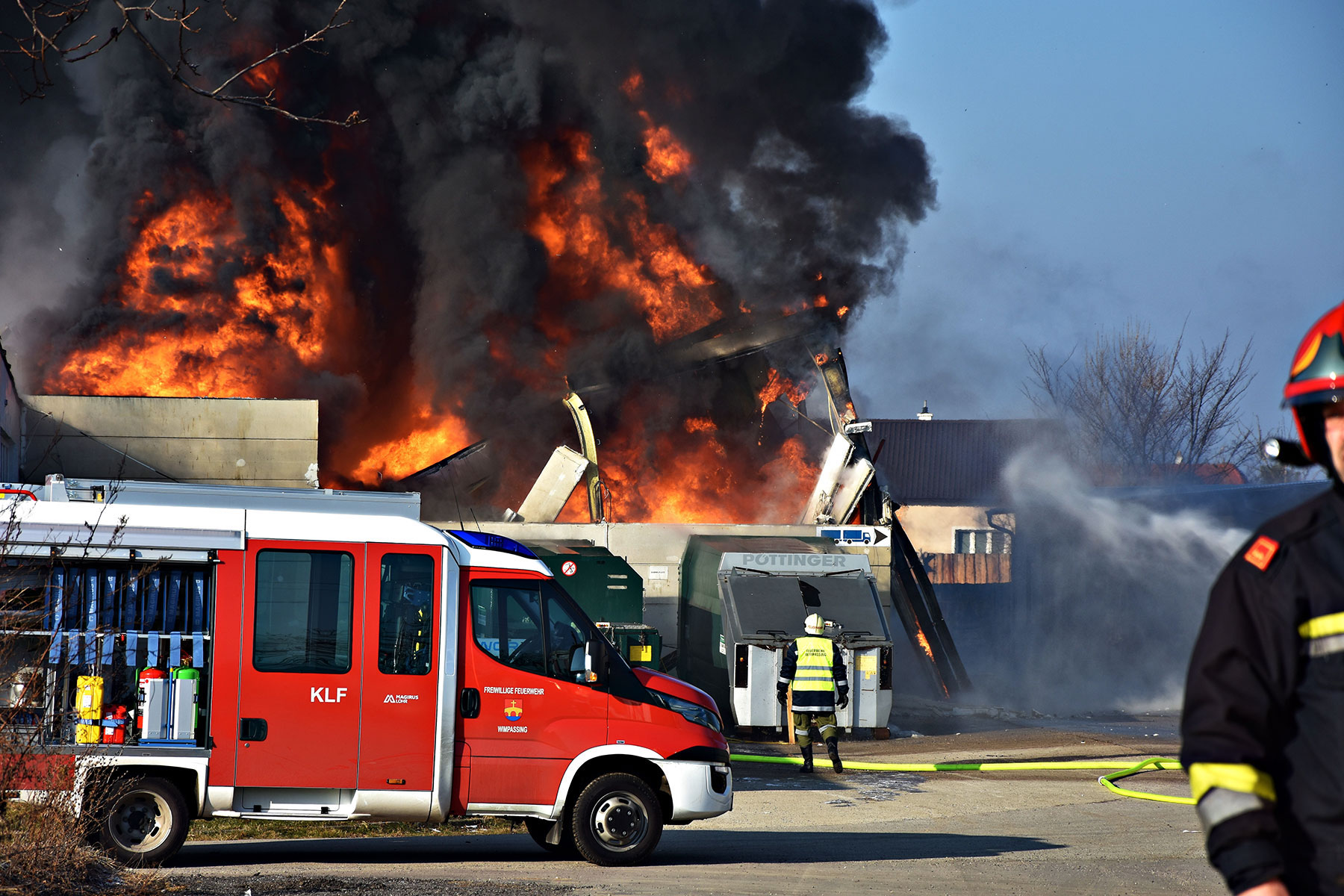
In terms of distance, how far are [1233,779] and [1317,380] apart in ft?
2.66

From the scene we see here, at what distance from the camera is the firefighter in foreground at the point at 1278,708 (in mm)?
2354

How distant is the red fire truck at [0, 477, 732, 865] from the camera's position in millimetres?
8070

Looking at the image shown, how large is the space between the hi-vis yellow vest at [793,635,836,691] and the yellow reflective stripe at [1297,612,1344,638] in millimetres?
10894

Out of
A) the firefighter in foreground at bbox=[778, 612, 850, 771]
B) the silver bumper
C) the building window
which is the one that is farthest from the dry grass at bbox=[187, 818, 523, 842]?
the building window

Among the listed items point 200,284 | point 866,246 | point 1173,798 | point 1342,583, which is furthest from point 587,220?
point 1342,583

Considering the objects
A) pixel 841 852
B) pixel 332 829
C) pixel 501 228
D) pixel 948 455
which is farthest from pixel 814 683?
pixel 948 455

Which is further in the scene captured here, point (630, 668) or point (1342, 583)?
point (630, 668)

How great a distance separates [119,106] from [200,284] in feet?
14.4

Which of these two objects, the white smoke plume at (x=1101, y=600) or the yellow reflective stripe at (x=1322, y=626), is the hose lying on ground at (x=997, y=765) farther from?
the yellow reflective stripe at (x=1322, y=626)

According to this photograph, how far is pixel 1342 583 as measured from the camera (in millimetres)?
2451

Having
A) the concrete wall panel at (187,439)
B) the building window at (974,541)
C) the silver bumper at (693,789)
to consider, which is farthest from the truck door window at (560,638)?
the building window at (974,541)

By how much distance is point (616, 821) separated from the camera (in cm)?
866

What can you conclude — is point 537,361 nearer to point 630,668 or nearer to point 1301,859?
point 630,668

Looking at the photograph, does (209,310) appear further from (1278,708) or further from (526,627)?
(1278,708)
